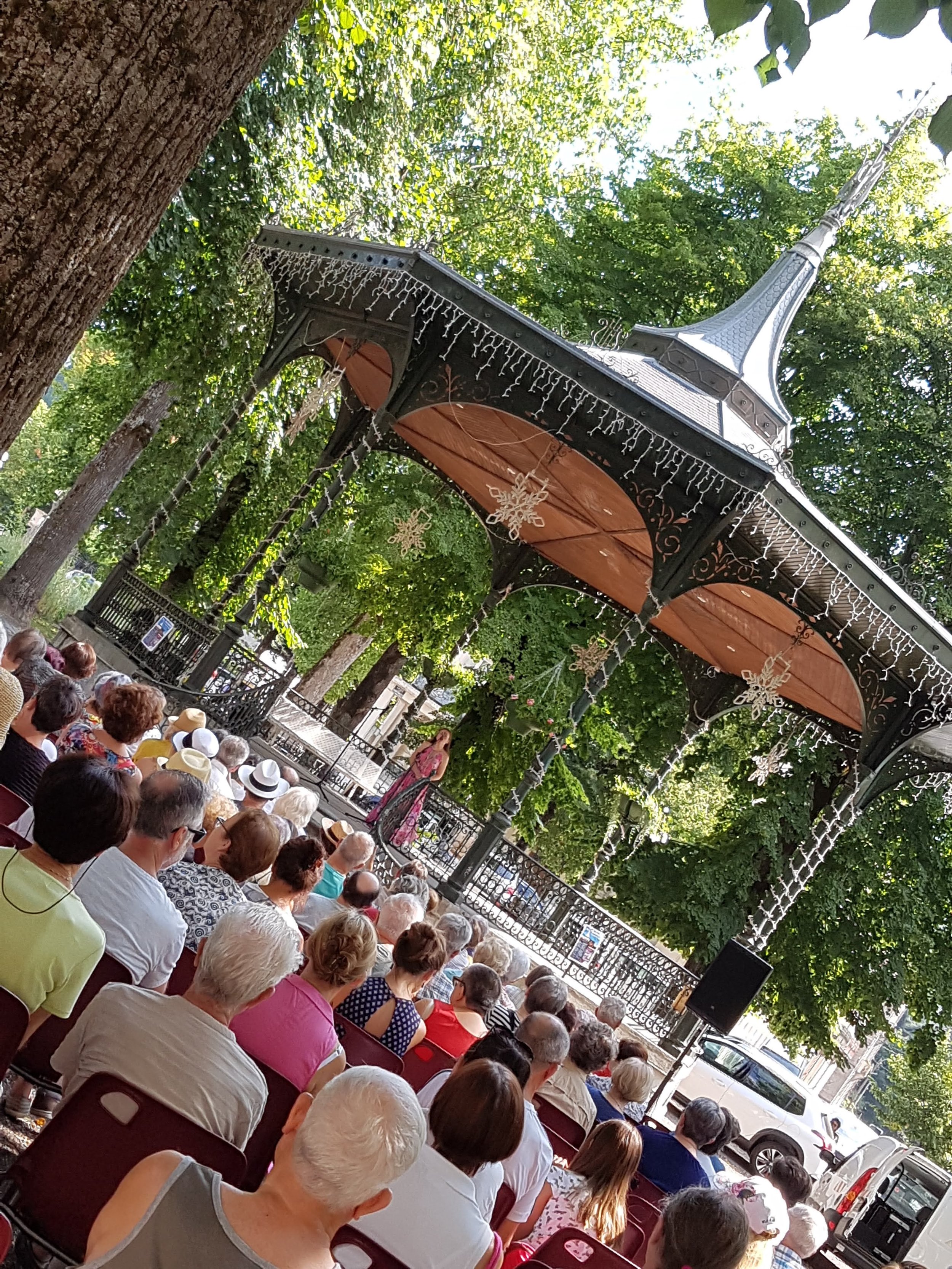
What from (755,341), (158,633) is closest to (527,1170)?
(158,633)

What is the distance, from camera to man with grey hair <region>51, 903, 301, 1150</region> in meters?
2.60

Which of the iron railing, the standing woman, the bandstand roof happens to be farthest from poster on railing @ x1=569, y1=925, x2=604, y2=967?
the bandstand roof

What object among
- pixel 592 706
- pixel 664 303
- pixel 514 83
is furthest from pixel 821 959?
pixel 514 83

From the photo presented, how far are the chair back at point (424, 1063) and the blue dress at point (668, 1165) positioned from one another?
47.5 inches

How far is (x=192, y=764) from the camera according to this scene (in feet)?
18.5

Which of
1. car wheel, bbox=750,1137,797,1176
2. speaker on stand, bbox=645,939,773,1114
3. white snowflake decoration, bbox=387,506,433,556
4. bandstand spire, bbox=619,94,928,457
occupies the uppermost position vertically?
bandstand spire, bbox=619,94,928,457

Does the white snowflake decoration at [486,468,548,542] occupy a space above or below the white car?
above

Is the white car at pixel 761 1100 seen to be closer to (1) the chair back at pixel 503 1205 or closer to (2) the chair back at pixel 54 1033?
(1) the chair back at pixel 503 1205

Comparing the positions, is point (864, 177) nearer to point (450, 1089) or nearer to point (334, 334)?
point (334, 334)

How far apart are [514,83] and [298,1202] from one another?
2269 cm

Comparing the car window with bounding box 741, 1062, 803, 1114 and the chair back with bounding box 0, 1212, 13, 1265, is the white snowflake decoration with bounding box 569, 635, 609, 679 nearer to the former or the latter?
the car window with bounding box 741, 1062, 803, 1114

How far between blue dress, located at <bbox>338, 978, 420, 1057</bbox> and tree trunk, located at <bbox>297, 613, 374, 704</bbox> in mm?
21582

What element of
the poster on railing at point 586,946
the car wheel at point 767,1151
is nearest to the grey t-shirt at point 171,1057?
the poster on railing at point 586,946

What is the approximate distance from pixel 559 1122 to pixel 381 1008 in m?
1.18
